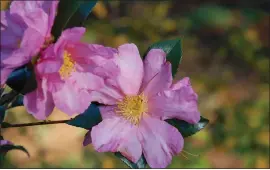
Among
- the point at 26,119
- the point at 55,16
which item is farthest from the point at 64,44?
the point at 26,119

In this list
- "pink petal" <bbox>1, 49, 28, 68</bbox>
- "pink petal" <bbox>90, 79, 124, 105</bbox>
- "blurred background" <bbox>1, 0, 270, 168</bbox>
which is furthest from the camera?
"blurred background" <bbox>1, 0, 270, 168</bbox>

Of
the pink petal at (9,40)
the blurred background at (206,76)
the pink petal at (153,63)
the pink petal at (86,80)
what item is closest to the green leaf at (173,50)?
the pink petal at (153,63)

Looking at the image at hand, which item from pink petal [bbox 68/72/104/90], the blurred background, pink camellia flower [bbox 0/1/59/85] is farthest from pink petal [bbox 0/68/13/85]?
the blurred background

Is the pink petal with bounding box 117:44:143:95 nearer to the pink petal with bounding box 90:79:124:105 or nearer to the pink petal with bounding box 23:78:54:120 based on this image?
the pink petal with bounding box 90:79:124:105

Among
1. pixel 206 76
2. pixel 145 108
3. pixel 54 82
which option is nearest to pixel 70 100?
pixel 54 82

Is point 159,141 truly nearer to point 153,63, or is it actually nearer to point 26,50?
point 153,63

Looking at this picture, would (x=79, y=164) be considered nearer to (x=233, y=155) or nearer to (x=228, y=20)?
(x=233, y=155)
